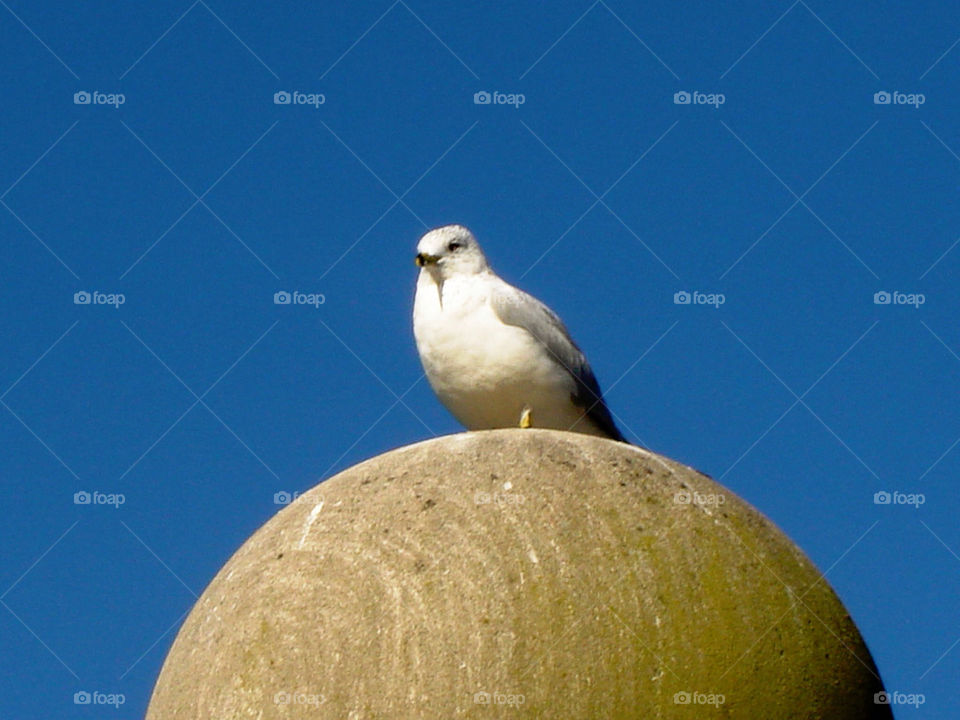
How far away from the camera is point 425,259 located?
1098 cm

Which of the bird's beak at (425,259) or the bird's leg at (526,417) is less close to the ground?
the bird's beak at (425,259)

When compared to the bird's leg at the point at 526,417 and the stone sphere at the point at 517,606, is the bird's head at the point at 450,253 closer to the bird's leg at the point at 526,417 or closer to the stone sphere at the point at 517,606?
the bird's leg at the point at 526,417

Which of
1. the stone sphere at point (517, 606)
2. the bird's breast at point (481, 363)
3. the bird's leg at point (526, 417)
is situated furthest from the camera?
the bird's leg at point (526, 417)

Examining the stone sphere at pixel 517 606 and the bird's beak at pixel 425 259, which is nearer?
the stone sphere at pixel 517 606

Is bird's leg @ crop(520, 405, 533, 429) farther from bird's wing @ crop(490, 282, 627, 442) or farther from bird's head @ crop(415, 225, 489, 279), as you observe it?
bird's head @ crop(415, 225, 489, 279)

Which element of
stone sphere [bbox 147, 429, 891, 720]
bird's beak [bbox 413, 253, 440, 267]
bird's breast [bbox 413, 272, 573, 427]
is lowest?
stone sphere [bbox 147, 429, 891, 720]

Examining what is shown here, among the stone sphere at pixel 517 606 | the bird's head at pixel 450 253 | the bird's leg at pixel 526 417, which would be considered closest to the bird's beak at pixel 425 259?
the bird's head at pixel 450 253

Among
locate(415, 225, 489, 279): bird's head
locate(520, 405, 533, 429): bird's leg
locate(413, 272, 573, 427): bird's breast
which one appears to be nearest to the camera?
locate(413, 272, 573, 427): bird's breast

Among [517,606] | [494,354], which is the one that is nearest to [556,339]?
[494,354]

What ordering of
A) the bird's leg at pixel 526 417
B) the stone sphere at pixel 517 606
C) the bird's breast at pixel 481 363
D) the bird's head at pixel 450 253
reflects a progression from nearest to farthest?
1. the stone sphere at pixel 517 606
2. the bird's breast at pixel 481 363
3. the bird's leg at pixel 526 417
4. the bird's head at pixel 450 253

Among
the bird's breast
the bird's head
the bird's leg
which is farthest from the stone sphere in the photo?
the bird's head

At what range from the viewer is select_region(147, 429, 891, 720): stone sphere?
7.06 meters

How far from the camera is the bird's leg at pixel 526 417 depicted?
10.4 metres

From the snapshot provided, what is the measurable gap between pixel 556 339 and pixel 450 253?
1007mm
